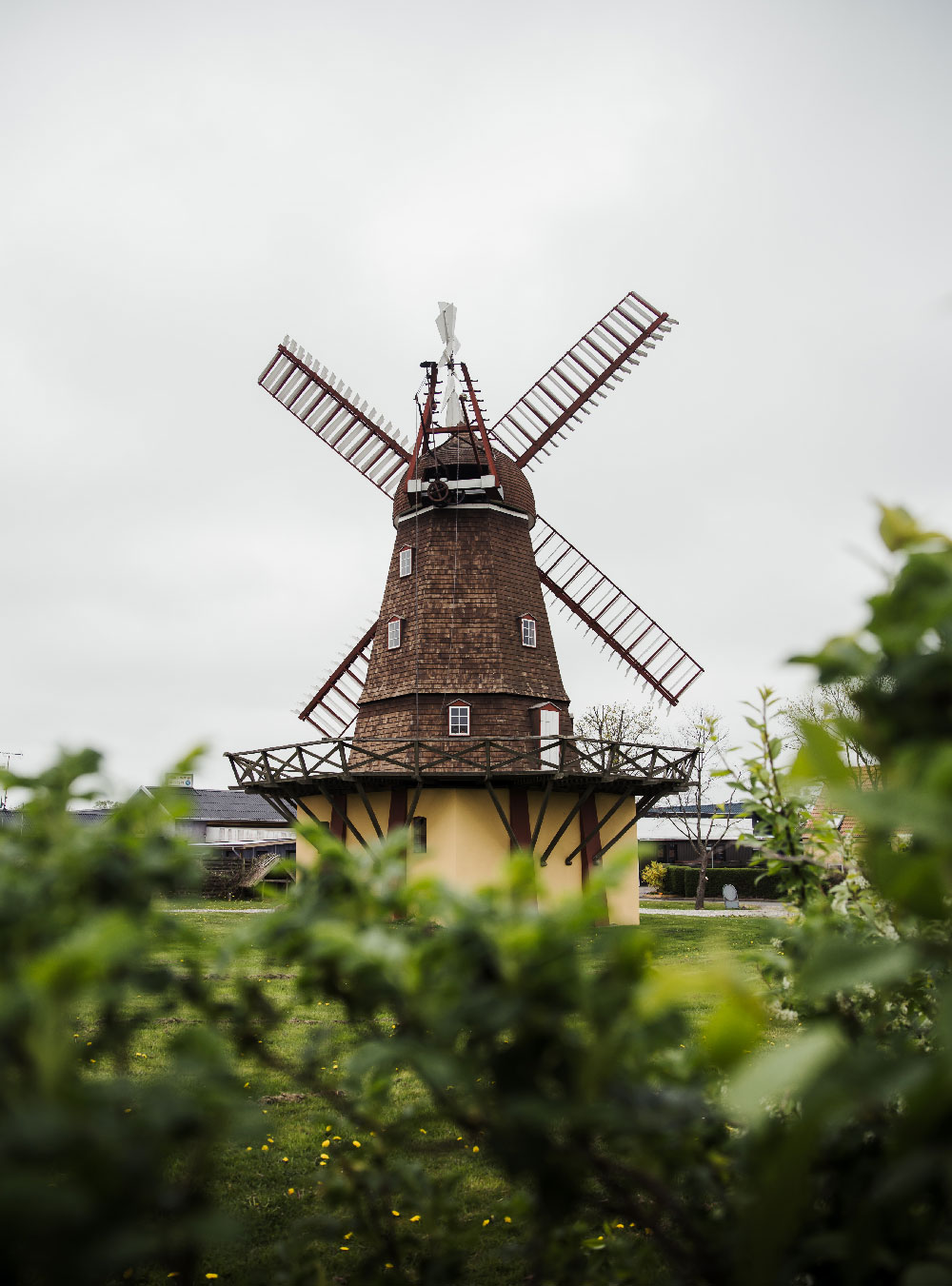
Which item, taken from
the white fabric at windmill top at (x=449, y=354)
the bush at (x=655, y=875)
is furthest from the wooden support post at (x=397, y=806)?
the bush at (x=655, y=875)

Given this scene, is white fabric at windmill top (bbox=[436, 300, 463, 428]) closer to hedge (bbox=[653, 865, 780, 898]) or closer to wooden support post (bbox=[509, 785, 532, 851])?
wooden support post (bbox=[509, 785, 532, 851])

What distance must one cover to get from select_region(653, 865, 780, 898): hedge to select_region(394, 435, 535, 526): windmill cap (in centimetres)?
2057

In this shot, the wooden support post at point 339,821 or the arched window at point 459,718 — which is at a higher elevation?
the arched window at point 459,718

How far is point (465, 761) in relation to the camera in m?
15.3

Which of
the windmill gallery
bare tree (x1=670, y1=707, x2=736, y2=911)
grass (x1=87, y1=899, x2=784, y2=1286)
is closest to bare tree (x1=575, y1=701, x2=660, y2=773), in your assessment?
bare tree (x1=670, y1=707, x2=736, y2=911)

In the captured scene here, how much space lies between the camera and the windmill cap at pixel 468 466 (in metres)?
18.2

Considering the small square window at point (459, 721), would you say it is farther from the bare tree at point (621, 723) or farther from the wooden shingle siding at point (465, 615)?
the bare tree at point (621, 723)

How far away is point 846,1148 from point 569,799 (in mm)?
16403

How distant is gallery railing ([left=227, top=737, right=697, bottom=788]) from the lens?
15.5 m

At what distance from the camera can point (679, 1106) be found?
3.48ft

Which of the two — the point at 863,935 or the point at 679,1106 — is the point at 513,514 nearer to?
the point at 863,935

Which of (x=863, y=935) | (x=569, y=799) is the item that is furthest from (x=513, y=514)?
(x=863, y=935)

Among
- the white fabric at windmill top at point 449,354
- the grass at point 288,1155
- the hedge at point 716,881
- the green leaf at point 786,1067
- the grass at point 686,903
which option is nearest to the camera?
the green leaf at point 786,1067

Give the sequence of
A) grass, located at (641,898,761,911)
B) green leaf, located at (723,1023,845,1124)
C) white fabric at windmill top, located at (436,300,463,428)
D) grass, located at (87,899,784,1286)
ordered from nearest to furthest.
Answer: green leaf, located at (723,1023,845,1124)
grass, located at (87,899,784,1286)
white fabric at windmill top, located at (436,300,463,428)
grass, located at (641,898,761,911)
